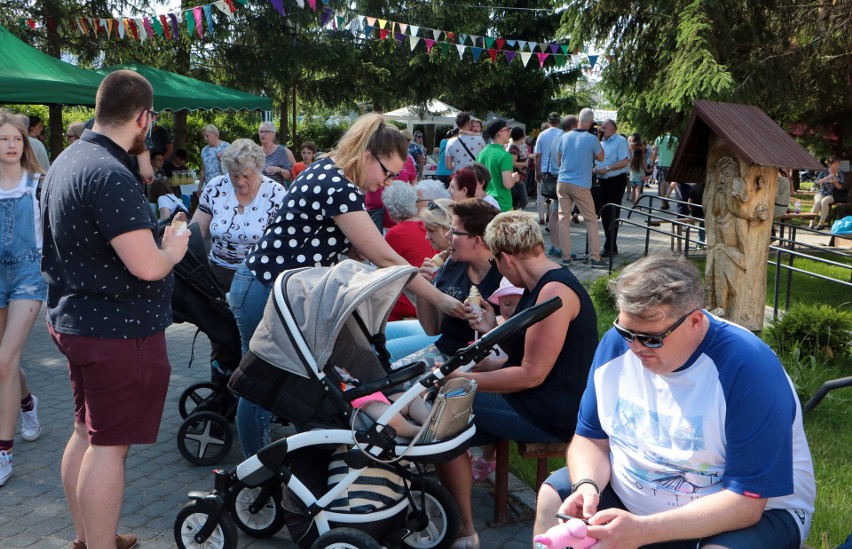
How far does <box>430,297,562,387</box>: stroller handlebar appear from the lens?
3.10 meters

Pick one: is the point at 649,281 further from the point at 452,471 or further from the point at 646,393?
the point at 452,471

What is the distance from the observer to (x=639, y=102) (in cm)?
1131

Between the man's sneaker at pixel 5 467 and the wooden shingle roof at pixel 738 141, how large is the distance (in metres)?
5.22

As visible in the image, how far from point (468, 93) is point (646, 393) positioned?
88.7 ft

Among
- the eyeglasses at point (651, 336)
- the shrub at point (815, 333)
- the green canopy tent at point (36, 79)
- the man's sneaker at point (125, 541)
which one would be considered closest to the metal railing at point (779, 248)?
the shrub at point (815, 333)

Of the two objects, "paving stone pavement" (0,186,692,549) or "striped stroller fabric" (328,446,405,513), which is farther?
"paving stone pavement" (0,186,692,549)

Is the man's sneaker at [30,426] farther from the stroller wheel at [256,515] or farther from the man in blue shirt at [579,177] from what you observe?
the man in blue shirt at [579,177]

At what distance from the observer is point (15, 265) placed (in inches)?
176

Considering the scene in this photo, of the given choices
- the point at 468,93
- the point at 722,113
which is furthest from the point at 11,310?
the point at 468,93

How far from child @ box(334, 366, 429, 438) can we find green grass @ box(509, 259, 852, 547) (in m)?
1.23

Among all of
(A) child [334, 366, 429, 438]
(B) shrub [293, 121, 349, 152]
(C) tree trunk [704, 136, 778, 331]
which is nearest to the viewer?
(A) child [334, 366, 429, 438]

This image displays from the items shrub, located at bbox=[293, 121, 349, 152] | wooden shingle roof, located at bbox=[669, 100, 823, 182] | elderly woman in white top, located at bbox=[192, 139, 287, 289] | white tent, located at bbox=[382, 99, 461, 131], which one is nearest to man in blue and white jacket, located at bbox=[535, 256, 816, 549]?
elderly woman in white top, located at bbox=[192, 139, 287, 289]

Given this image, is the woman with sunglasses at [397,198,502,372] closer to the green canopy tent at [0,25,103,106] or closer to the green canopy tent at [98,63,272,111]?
the green canopy tent at [0,25,103,106]

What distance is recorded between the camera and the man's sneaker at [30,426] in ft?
16.5
